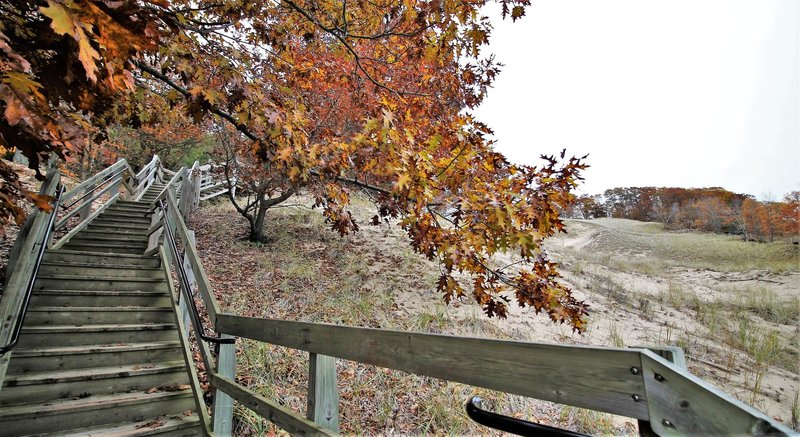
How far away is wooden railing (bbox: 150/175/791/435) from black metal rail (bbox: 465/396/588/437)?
77mm

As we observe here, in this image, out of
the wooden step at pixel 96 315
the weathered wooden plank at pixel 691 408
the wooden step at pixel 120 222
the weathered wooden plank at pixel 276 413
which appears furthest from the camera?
the wooden step at pixel 120 222

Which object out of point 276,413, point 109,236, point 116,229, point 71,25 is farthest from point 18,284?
point 116,229

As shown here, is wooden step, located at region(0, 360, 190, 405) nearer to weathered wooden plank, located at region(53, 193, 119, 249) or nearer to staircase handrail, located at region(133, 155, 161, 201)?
weathered wooden plank, located at region(53, 193, 119, 249)

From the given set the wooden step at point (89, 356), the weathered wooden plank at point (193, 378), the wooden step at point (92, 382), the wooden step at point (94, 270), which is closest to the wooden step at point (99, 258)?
the wooden step at point (94, 270)

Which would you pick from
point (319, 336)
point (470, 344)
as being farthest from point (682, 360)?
point (319, 336)

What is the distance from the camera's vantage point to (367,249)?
1052 cm

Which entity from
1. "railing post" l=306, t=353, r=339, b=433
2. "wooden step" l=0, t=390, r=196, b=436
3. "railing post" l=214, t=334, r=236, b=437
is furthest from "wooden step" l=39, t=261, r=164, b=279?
"railing post" l=306, t=353, r=339, b=433

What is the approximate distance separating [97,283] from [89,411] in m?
2.68

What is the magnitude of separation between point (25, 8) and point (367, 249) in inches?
345

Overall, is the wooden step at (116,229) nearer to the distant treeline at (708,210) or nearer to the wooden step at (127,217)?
the wooden step at (127,217)

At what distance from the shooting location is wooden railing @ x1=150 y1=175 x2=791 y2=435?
0.83 m

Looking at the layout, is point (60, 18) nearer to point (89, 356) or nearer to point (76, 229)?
point (89, 356)

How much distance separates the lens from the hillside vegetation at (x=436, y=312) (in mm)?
4262

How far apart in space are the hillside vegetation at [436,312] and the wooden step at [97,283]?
1160mm
